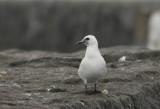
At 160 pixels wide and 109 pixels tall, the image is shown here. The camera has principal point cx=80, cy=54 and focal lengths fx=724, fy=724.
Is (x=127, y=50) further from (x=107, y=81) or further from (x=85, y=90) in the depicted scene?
(x=85, y=90)

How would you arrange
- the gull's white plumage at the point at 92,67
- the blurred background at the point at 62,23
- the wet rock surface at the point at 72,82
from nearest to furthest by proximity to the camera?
the wet rock surface at the point at 72,82 < the gull's white plumage at the point at 92,67 < the blurred background at the point at 62,23

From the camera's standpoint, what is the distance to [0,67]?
959cm

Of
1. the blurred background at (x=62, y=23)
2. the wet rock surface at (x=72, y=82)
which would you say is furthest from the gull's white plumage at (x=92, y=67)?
the blurred background at (x=62, y=23)

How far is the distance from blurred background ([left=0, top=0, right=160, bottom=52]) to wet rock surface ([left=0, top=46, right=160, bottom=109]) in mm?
7855

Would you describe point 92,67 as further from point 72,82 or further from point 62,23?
point 62,23

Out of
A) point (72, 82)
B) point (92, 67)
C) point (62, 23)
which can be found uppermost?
point (62, 23)

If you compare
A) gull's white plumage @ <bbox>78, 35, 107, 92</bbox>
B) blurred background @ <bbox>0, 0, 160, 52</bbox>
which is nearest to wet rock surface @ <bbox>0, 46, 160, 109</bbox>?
gull's white plumage @ <bbox>78, 35, 107, 92</bbox>

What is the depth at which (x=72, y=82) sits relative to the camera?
848 cm

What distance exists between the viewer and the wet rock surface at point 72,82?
711 cm

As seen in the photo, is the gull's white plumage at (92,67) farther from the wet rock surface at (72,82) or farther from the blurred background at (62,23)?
the blurred background at (62,23)

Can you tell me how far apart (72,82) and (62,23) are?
1075cm

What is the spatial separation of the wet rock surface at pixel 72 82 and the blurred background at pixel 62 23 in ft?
25.8

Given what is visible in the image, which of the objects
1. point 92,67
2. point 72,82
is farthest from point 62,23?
A: point 92,67

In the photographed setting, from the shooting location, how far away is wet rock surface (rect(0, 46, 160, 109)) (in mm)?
7113
